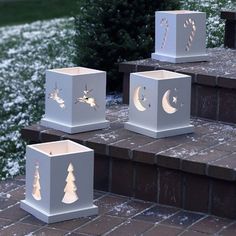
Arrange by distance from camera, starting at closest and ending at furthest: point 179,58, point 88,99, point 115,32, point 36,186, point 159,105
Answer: point 36,186
point 159,105
point 88,99
point 179,58
point 115,32

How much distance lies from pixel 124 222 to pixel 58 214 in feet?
0.96

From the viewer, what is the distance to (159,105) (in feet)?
13.7

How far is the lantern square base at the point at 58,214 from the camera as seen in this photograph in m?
3.69

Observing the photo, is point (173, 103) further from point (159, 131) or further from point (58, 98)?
point (58, 98)

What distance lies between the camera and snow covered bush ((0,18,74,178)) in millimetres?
6023

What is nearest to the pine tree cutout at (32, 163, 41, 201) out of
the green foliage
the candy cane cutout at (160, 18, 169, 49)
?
the candy cane cutout at (160, 18, 169, 49)

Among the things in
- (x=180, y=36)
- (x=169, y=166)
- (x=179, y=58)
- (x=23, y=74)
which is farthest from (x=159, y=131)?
(x=23, y=74)

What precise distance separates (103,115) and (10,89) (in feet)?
10.2

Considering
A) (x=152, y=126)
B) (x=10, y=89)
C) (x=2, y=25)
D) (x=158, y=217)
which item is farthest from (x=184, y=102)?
(x=2, y=25)

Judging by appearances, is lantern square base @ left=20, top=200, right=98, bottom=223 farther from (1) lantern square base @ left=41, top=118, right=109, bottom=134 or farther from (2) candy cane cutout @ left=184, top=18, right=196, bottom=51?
(2) candy cane cutout @ left=184, top=18, right=196, bottom=51

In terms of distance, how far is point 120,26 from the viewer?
6285 mm

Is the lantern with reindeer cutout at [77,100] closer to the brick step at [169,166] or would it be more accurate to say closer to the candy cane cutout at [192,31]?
the brick step at [169,166]

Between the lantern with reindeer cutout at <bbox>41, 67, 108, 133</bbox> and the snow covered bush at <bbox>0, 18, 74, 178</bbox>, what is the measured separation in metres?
1.19

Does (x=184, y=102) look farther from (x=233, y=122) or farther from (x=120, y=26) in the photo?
(x=120, y=26)
